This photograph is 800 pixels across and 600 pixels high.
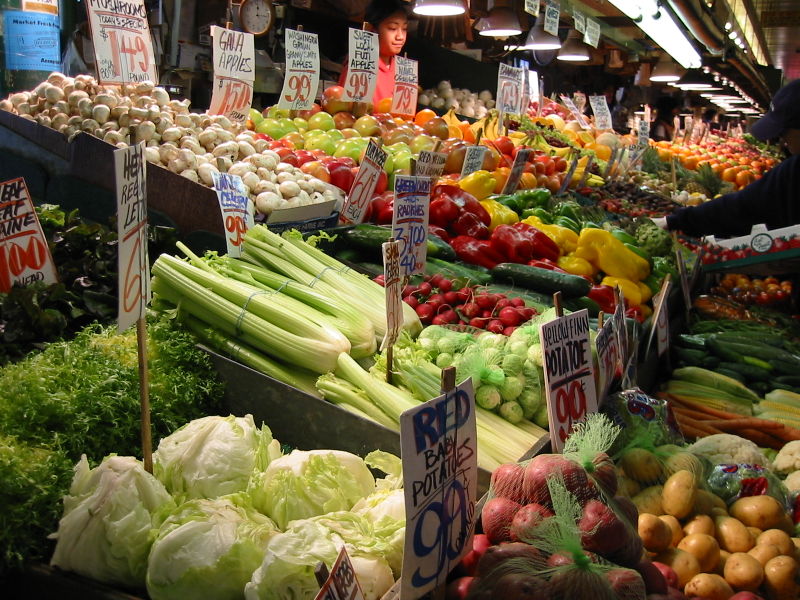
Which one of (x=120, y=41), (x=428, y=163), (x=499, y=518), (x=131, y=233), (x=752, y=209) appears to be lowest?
(x=499, y=518)

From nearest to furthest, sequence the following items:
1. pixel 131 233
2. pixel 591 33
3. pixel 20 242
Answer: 1. pixel 131 233
2. pixel 20 242
3. pixel 591 33

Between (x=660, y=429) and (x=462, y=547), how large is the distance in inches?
60.4

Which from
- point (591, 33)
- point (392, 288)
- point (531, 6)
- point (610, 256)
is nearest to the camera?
point (392, 288)

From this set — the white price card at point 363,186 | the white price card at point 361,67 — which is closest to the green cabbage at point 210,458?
the white price card at point 363,186

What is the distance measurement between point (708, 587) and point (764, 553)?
358mm

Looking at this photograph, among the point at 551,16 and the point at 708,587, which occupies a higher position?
the point at 551,16

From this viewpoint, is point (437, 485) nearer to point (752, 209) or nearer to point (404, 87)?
point (752, 209)

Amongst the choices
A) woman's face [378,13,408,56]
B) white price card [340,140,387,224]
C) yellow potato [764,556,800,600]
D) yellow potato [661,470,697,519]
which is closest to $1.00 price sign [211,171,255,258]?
white price card [340,140,387,224]

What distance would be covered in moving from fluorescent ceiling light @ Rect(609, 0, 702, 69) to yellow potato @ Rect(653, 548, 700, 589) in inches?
260

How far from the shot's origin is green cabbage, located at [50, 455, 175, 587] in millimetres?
1761

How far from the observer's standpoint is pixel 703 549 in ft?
7.42

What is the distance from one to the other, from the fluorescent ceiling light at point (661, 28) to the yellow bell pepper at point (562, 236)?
142 inches

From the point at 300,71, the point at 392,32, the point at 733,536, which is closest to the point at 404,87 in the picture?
the point at 300,71

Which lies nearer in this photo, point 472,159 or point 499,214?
point 499,214
